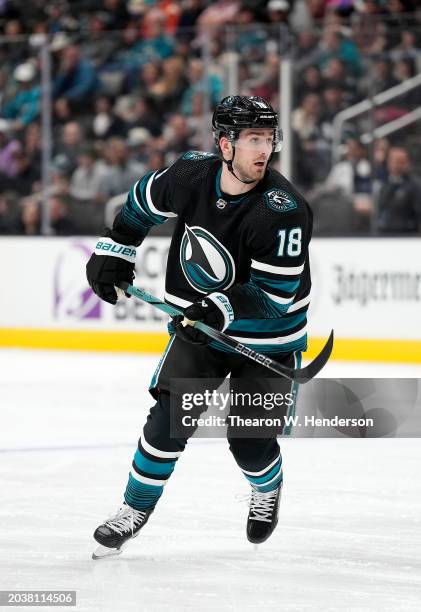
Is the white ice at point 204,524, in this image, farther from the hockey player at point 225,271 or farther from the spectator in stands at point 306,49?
the spectator in stands at point 306,49

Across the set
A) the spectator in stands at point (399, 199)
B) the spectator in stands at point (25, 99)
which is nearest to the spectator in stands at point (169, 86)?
the spectator in stands at point (25, 99)

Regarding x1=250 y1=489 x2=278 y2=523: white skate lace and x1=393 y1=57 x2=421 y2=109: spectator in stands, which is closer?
x1=250 y1=489 x2=278 y2=523: white skate lace

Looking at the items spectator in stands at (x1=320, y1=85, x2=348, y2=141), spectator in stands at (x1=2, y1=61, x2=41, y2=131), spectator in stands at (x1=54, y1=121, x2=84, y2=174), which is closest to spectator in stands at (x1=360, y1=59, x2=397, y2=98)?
spectator in stands at (x1=320, y1=85, x2=348, y2=141)

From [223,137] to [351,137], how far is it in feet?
14.6

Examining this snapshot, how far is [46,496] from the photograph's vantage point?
4.03 metres

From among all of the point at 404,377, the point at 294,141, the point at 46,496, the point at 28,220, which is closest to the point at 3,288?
the point at 28,220

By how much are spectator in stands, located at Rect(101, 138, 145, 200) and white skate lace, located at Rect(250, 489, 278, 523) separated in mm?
4833

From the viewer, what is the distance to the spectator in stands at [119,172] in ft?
26.5

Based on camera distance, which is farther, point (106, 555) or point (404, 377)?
point (404, 377)

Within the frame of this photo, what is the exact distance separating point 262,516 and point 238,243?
2.37 ft

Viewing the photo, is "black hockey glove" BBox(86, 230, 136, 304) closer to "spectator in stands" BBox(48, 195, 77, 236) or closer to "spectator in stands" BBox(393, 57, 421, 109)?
"spectator in stands" BBox(393, 57, 421, 109)

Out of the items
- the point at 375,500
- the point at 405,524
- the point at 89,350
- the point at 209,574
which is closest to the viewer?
the point at 209,574

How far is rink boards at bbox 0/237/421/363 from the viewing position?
733 cm

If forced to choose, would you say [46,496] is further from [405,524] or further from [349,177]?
[349,177]
